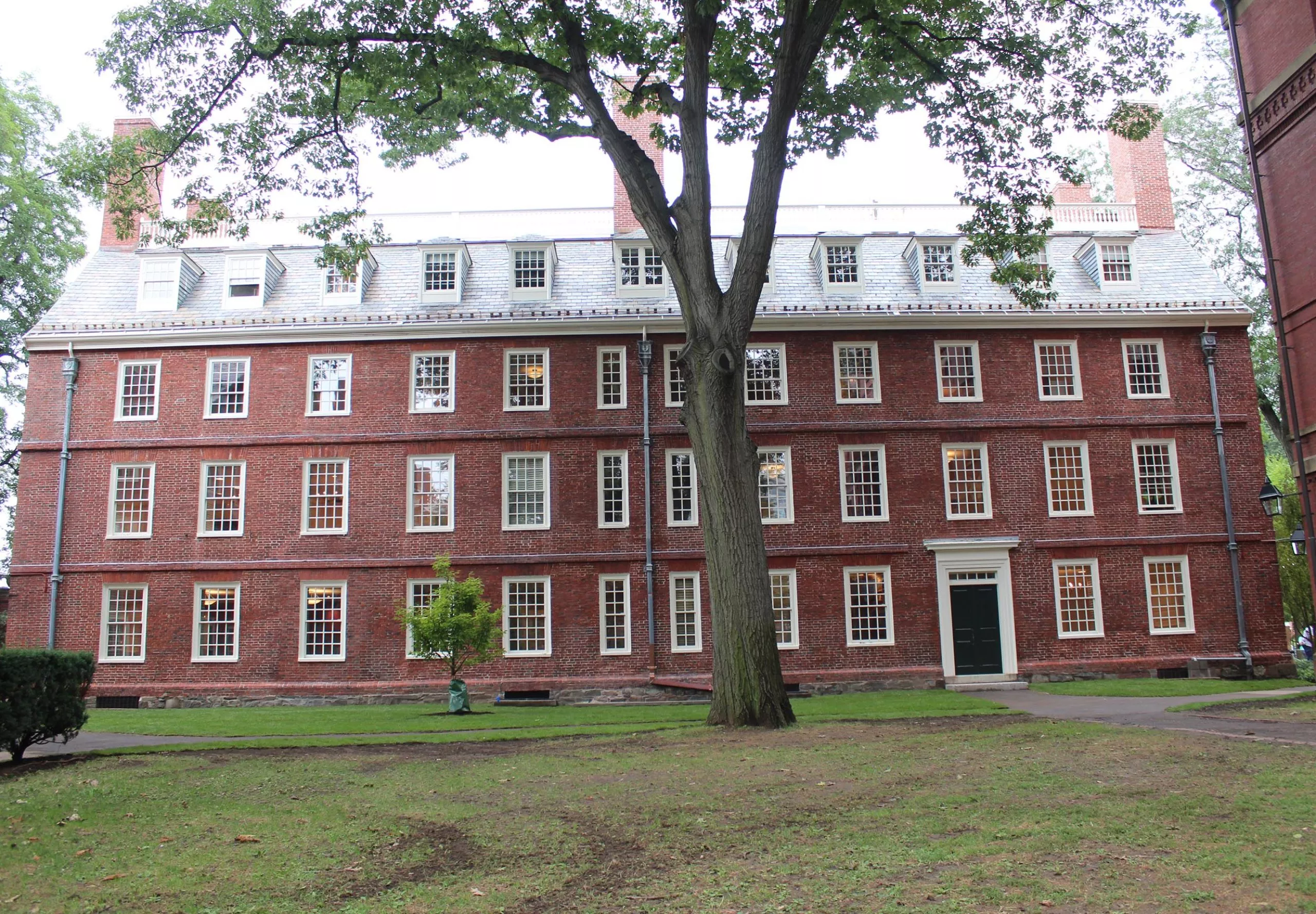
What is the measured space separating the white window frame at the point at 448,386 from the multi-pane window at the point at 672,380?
16.6 feet

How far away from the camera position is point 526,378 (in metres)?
23.0

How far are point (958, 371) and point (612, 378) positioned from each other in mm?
8352

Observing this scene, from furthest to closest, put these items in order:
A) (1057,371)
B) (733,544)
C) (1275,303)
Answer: (1057,371), (1275,303), (733,544)

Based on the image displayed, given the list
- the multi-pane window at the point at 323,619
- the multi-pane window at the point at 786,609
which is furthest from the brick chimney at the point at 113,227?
the multi-pane window at the point at 786,609

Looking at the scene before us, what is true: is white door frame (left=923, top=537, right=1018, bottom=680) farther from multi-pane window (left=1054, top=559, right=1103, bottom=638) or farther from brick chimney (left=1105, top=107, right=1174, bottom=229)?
brick chimney (left=1105, top=107, right=1174, bottom=229)

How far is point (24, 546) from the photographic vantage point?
72.7 feet

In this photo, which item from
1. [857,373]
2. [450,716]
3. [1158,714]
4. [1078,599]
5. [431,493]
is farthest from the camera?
[857,373]

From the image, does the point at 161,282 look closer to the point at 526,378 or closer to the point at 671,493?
the point at 526,378

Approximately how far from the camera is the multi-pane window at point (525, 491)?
22406 mm

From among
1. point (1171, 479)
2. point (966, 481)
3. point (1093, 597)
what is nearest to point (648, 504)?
point (966, 481)

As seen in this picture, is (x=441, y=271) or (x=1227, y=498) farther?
(x=441, y=271)

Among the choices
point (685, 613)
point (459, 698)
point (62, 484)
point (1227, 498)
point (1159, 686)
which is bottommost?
point (1159, 686)

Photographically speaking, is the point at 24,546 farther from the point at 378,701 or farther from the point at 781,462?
the point at 781,462

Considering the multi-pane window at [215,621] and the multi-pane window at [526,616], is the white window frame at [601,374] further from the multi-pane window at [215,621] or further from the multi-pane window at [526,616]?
the multi-pane window at [215,621]
